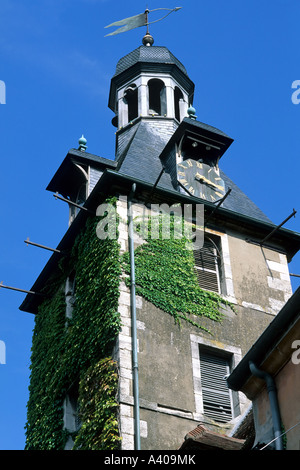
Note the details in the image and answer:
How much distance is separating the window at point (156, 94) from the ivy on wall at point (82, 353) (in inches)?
283

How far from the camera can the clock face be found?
21312mm

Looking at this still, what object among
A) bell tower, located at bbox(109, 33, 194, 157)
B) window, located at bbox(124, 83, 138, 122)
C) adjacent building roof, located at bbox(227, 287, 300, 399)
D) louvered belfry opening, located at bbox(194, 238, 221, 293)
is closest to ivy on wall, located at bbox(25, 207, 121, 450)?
louvered belfry opening, located at bbox(194, 238, 221, 293)

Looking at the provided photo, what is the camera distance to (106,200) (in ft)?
65.2

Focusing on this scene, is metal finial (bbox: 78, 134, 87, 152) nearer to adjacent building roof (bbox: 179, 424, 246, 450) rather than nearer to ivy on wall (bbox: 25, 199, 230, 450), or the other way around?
ivy on wall (bbox: 25, 199, 230, 450)

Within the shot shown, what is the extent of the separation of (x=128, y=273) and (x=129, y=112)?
9333 millimetres

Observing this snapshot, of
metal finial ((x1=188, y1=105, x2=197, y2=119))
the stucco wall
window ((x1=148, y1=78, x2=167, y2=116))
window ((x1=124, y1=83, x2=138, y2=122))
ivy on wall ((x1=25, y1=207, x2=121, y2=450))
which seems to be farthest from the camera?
window ((x1=124, y1=83, x2=138, y2=122))

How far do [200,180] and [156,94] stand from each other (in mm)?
5988

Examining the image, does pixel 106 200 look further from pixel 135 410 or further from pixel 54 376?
pixel 135 410

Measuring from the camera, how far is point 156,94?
26953mm

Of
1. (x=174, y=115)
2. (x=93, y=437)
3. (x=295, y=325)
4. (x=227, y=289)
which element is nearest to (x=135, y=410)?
(x=93, y=437)

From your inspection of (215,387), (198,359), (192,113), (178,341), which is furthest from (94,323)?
(192,113)

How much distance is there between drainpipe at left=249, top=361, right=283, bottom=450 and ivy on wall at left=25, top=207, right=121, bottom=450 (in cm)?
467

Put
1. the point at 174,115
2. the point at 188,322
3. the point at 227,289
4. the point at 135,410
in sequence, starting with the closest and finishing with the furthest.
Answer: the point at 135,410
the point at 188,322
the point at 227,289
the point at 174,115

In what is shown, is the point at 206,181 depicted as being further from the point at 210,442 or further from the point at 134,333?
the point at 210,442
